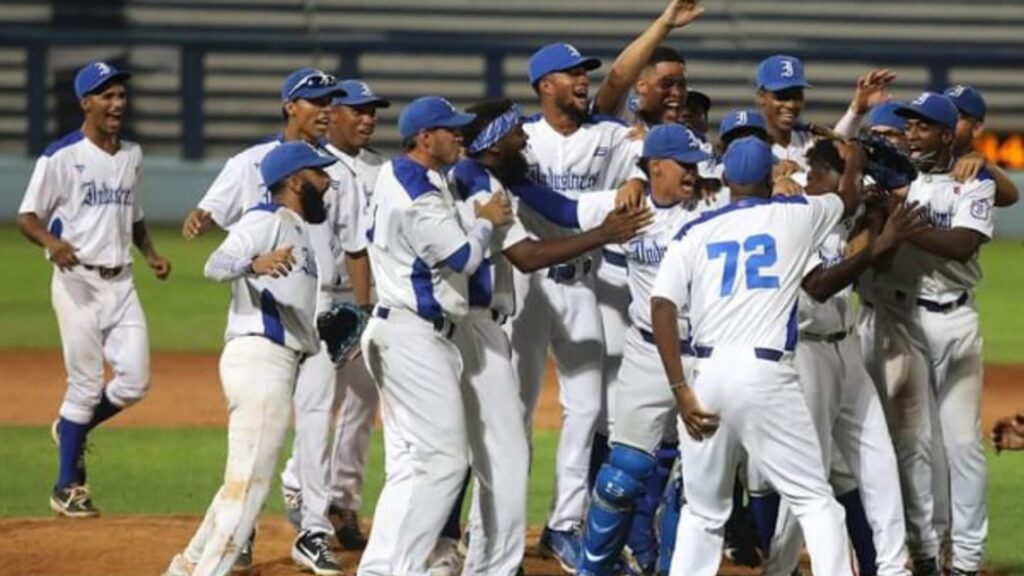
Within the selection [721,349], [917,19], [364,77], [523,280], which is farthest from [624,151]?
[917,19]

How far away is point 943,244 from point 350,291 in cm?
260

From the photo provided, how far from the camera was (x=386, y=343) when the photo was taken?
847cm

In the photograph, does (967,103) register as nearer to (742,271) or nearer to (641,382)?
(641,382)

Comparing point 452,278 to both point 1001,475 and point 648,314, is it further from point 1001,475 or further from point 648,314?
point 1001,475

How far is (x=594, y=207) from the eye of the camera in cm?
902

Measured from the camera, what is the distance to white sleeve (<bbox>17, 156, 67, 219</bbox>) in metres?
10.9

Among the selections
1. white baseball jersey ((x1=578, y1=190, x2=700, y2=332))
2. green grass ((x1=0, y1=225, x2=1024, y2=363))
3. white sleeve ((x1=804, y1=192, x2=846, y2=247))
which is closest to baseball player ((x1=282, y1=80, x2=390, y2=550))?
white baseball jersey ((x1=578, y1=190, x2=700, y2=332))

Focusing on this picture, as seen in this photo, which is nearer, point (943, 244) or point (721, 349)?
point (721, 349)

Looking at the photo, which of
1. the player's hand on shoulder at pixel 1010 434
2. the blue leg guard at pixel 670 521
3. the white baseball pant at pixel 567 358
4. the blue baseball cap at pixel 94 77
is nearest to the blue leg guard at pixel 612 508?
the blue leg guard at pixel 670 521

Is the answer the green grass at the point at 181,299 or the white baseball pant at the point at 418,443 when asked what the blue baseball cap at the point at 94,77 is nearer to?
the white baseball pant at the point at 418,443

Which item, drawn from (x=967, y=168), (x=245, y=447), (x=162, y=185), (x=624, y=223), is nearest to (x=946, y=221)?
(x=967, y=168)

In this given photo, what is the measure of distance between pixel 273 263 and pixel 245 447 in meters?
0.71

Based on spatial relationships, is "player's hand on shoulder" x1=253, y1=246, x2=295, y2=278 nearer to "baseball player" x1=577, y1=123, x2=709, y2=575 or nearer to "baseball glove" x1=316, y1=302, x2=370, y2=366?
"baseball glove" x1=316, y1=302, x2=370, y2=366

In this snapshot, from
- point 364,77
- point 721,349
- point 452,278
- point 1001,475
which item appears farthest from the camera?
point 364,77
